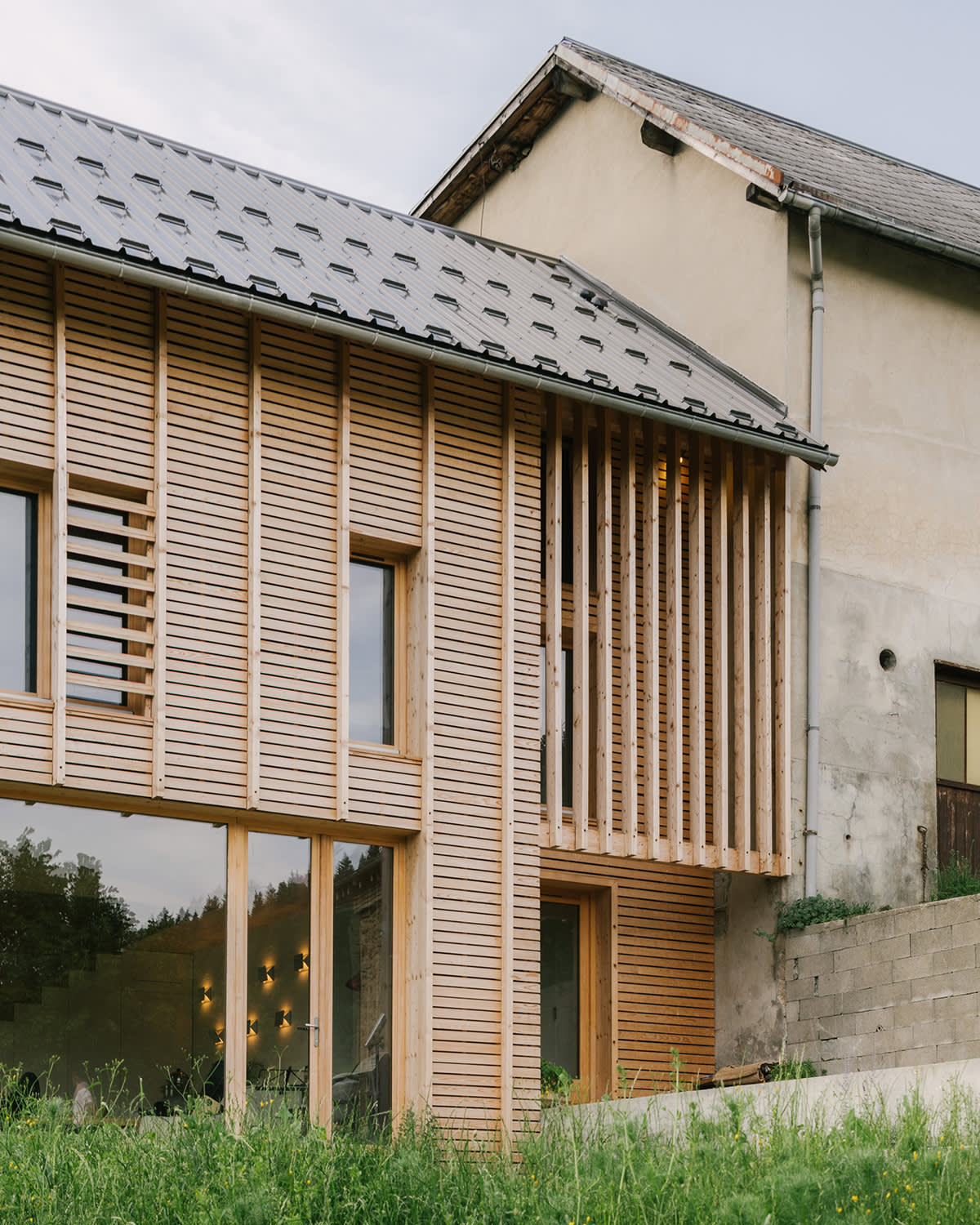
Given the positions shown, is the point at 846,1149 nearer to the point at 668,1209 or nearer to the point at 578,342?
the point at 668,1209

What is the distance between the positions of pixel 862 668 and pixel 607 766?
324cm

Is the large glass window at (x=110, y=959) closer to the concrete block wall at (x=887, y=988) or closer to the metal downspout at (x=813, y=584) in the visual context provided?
the concrete block wall at (x=887, y=988)

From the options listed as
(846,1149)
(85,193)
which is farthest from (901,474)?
(846,1149)

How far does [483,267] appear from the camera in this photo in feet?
53.2

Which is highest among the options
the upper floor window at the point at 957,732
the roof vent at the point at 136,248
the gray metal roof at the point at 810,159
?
the gray metal roof at the point at 810,159

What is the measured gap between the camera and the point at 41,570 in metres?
11.4

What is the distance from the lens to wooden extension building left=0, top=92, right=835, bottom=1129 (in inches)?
440

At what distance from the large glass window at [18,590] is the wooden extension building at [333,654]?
23 mm

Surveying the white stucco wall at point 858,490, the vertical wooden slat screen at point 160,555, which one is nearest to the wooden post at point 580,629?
the white stucco wall at point 858,490

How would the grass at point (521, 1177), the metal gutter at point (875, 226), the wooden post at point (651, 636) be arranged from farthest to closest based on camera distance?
the metal gutter at point (875, 226) → the wooden post at point (651, 636) → the grass at point (521, 1177)

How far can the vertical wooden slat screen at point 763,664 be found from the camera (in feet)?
48.0

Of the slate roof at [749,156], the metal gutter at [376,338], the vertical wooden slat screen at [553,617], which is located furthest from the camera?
the slate roof at [749,156]

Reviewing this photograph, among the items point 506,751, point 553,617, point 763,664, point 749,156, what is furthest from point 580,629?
point 749,156

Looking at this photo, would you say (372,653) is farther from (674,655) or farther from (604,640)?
(674,655)
